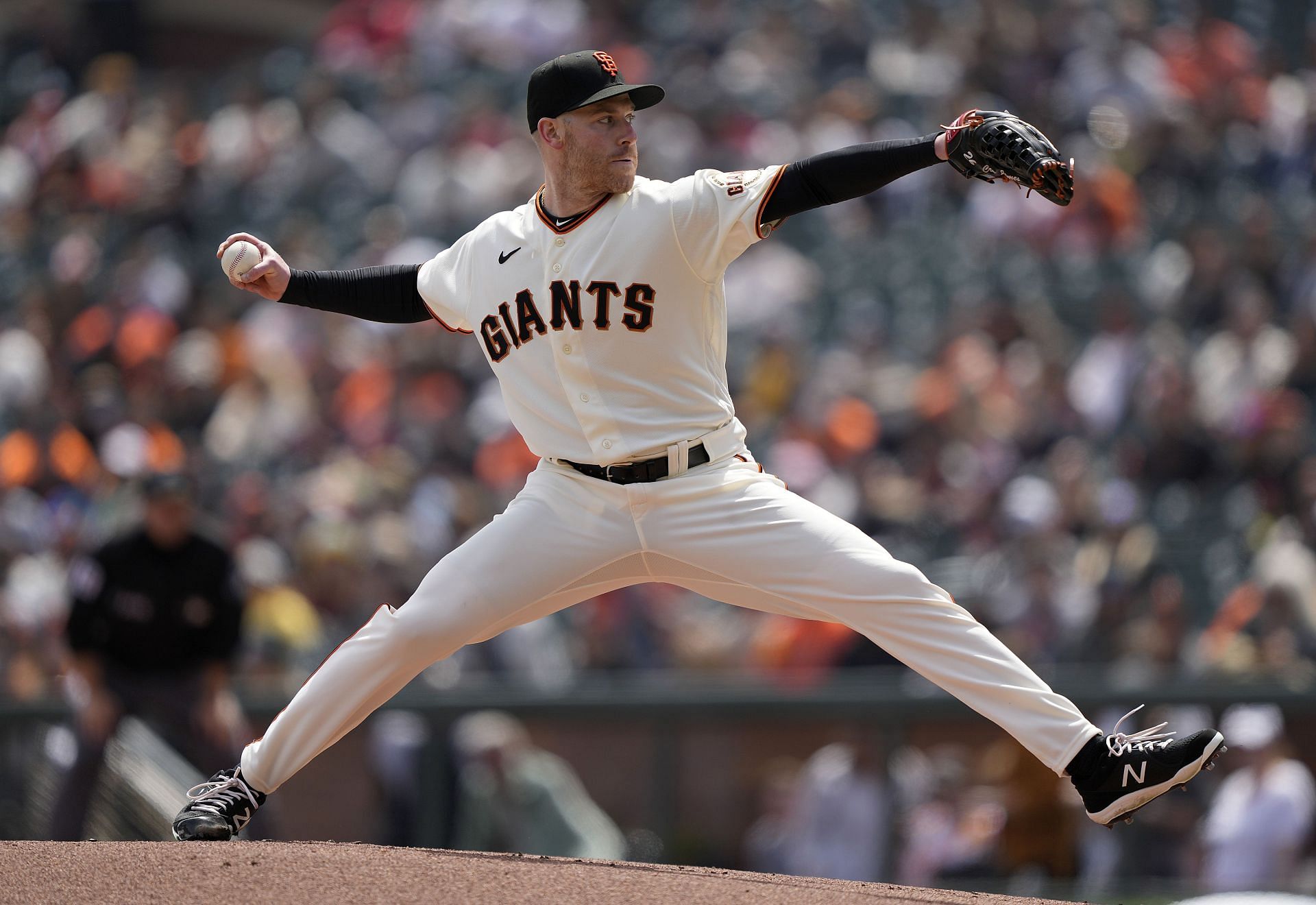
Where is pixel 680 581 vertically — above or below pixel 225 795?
above

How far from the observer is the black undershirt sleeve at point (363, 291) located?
4.20 metres

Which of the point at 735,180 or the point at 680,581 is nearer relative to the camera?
the point at 735,180

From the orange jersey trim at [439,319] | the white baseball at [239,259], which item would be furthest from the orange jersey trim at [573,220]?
the white baseball at [239,259]

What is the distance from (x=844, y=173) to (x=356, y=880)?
6.10 ft

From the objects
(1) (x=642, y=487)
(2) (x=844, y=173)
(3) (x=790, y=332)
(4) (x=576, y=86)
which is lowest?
(3) (x=790, y=332)

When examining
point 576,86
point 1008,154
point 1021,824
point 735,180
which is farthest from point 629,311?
point 1021,824

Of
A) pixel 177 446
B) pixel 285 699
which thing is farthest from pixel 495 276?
pixel 177 446

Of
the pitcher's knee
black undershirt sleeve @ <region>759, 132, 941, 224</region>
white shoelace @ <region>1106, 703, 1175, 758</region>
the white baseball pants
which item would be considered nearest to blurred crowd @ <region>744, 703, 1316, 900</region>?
white shoelace @ <region>1106, 703, 1175, 758</region>

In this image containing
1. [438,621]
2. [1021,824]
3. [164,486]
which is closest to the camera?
[438,621]

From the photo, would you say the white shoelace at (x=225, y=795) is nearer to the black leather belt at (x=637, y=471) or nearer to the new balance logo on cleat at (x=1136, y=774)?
the black leather belt at (x=637, y=471)

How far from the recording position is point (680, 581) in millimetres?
4004

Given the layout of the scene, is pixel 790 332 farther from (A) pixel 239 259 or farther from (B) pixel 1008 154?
(B) pixel 1008 154

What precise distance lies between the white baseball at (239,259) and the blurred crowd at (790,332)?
3.99m

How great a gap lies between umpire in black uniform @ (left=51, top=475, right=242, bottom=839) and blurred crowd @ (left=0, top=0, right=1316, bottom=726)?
1.35m
